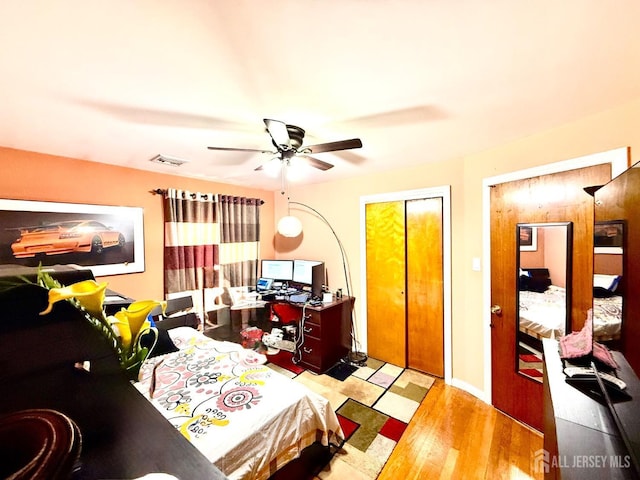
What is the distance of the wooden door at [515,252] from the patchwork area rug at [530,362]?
0.04 metres

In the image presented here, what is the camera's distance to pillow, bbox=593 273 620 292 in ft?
3.57

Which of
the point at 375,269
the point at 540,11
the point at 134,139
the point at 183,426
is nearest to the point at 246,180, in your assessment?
the point at 134,139

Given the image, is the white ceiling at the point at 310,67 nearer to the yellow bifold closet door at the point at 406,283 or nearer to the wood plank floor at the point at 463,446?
the yellow bifold closet door at the point at 406,283

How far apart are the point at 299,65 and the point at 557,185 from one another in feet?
6.49

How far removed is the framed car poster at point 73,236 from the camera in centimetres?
207

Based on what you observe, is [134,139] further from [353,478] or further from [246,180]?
[353,478]

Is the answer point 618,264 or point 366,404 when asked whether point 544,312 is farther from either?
point 366,404

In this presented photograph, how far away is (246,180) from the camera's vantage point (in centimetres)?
345

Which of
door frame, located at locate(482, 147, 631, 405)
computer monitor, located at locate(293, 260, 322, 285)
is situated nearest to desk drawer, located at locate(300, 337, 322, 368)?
computer monitor, located at locate(293, 260, 322, 285)

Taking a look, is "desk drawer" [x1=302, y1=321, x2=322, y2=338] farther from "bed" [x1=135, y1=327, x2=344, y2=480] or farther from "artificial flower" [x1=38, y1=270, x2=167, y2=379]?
"artificial flower" [x1=38, y1=270, x2=167, y2=379]

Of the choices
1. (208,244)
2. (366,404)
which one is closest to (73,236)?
(208,244)

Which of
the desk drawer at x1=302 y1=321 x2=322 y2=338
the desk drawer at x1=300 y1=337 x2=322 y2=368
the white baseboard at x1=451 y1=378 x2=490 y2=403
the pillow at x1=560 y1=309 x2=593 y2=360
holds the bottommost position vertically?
the white baseboard at x1=451 y1=378 x2=490 y2=403

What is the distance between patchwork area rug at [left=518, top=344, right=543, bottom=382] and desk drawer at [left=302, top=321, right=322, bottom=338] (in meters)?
1.80

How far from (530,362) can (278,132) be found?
2564mm
